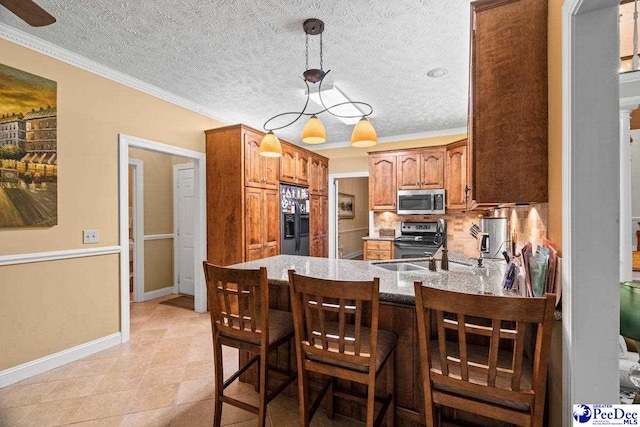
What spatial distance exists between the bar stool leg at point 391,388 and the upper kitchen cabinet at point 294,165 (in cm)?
315

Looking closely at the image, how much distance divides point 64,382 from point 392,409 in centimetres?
246

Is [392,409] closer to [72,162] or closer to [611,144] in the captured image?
[611,144]

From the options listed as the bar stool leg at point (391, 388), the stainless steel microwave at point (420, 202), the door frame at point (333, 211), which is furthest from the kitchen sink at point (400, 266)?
the door frame at point (333, 211)

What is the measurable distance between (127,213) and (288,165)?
2.23m

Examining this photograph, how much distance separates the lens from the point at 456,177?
455cm

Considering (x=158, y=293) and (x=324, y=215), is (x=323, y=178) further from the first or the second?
(x=158, y=293)

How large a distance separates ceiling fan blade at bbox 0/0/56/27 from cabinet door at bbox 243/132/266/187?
2.37 metres

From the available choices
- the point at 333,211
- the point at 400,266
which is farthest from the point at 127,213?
the point at 333,211

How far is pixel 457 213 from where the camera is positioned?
4918 millimetres

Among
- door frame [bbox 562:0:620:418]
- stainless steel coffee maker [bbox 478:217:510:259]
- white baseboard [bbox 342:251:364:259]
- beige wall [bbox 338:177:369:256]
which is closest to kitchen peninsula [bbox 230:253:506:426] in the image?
door frame [bbox 562:0:620:418]

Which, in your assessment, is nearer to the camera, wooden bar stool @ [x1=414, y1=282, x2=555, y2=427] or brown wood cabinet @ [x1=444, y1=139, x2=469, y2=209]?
wooden bar stool @ [x1=414, y1=282, x2=555, y2=427]

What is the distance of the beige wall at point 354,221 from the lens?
7.64 meters

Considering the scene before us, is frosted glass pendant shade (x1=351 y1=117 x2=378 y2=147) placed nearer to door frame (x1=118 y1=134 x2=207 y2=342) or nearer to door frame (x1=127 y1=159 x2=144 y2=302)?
door frame (x1=118 y1=134 x2=207 y2=342)

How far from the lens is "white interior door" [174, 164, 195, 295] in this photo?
4.68m
